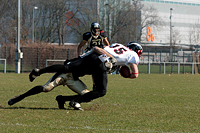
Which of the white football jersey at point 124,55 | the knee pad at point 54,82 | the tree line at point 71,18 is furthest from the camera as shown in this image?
the tree line at point 71,18

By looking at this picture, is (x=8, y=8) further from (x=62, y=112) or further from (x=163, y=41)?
(x=163, y=41)

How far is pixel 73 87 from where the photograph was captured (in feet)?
24.9

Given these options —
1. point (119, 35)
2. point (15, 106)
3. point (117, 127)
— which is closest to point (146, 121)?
point (117, 127)

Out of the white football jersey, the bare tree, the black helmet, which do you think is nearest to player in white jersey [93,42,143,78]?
the white football jersey

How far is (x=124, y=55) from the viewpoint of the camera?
7.00 meters

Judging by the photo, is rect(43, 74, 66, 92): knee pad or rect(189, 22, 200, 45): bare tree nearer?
rect(43, 74, 66, 92): knee pad

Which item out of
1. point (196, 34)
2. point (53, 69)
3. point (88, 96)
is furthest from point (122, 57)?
point (196, 34)

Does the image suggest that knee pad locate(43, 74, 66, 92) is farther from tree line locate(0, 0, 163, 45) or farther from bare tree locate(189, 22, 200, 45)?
bare tree locate(189, 22, 200, 45)

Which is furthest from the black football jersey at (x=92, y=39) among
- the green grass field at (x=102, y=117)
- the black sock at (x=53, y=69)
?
the black sock at (x=53, y=69)

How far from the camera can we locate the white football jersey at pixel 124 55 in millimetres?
6961

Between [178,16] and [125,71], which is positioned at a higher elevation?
[178,16]

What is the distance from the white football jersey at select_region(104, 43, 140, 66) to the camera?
6.96m

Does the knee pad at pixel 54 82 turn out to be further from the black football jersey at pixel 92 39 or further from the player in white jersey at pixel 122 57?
the black football jersey at pixel 92 39

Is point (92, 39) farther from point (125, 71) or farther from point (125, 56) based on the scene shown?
point (125, 56)
